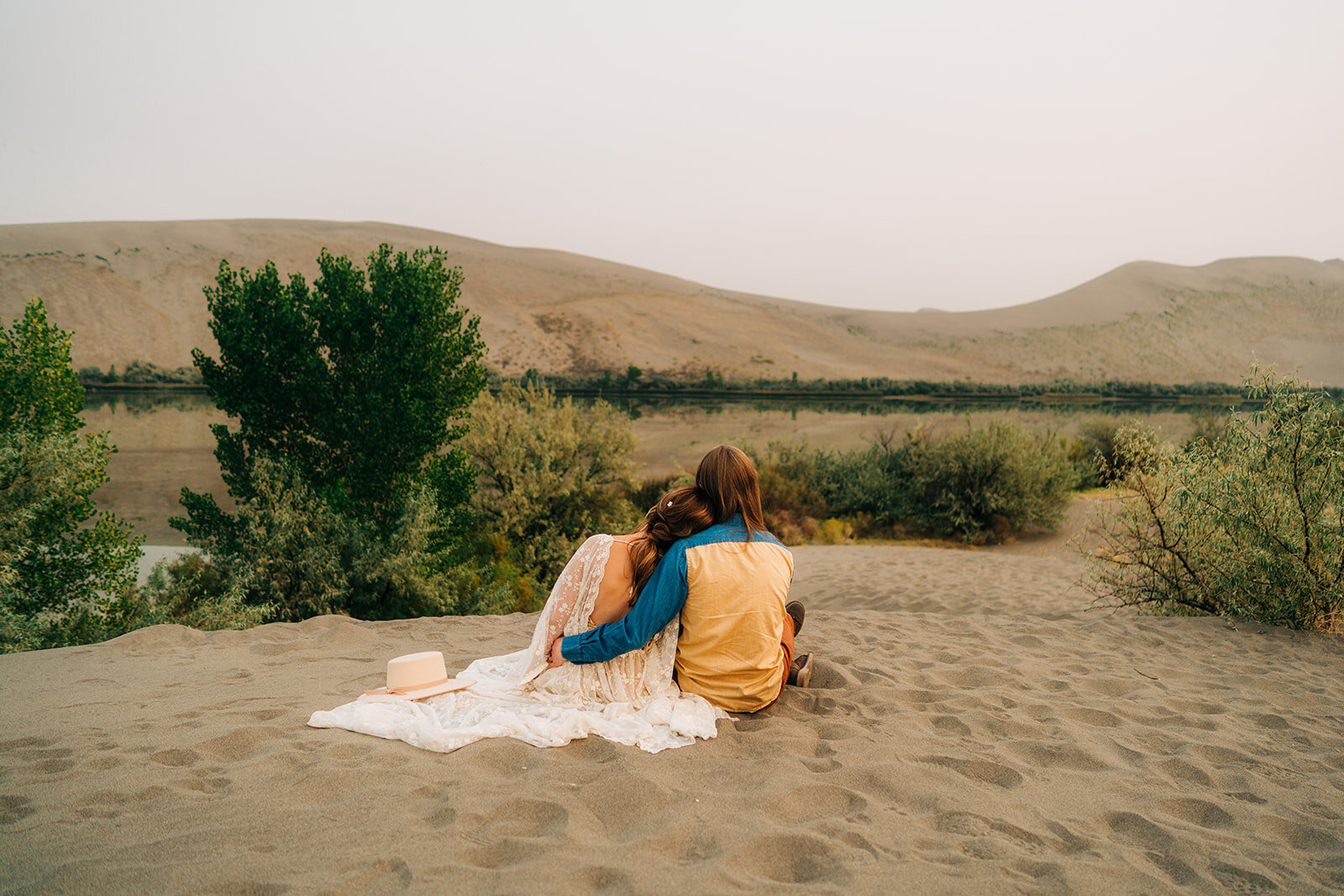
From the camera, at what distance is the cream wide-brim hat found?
138 inches

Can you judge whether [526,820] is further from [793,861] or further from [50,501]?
[50,501]

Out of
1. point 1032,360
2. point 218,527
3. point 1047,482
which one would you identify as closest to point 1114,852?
point 218,527

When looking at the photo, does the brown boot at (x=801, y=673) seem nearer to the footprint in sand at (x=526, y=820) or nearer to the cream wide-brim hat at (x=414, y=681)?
the cream wide-brim hat at (x=414, y=681)

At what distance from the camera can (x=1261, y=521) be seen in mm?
5539

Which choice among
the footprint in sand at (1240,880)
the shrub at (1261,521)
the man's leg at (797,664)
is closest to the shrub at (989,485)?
the shrub at (1261,521)

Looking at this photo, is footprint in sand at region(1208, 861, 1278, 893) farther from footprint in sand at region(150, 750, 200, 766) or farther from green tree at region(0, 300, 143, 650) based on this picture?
green tree at region(0, 300, 143, 650)

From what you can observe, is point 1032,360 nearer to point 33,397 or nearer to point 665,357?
point 665,357

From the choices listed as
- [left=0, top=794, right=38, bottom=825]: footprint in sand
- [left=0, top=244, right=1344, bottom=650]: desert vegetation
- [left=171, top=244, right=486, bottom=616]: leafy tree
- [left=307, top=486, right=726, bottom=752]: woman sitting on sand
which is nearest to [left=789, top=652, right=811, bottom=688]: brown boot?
[left=307, top=486, right=726, bottom=752]: woman sitting on sand

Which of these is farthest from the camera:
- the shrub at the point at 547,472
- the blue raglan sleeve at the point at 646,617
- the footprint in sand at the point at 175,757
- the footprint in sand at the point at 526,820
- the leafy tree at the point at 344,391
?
the shrub at the point at 547,472

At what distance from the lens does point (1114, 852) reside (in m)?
2.29

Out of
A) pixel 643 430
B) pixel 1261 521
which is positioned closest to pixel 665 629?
pixel 1261 521

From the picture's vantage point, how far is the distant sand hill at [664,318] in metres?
47.5

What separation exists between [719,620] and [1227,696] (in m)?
3.14

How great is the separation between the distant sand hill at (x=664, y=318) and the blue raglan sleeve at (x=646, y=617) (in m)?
50.4
